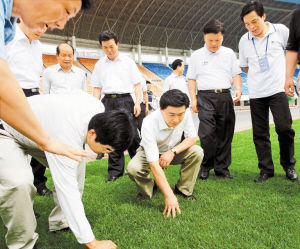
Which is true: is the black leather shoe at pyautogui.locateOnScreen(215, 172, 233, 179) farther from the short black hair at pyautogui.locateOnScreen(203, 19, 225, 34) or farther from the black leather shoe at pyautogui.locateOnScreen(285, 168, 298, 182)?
the short black hair at pyautogui.locateOnScreen(203, 19, 225, 34)

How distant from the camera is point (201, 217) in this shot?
2328 mm

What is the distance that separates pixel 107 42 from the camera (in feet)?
12.7

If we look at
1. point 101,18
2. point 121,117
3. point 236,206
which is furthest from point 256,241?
point 101,18

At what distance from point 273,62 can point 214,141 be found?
3.97ft

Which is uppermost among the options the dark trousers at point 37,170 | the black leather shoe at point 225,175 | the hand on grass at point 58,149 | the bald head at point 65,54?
the bald head at point 65,54

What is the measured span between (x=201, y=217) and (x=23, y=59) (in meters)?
2.51

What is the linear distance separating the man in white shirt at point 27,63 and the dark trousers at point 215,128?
6.67 ft

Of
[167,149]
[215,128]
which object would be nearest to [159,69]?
[215,128]

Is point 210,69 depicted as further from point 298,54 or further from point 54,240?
point 54,240

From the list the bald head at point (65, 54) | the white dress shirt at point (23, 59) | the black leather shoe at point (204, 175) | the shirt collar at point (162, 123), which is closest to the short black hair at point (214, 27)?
the shirt collar at point (162, 123)

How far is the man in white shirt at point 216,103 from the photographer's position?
361cm

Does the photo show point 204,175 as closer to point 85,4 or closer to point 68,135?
point 68,135

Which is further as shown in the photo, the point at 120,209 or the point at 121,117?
the point at 120,209

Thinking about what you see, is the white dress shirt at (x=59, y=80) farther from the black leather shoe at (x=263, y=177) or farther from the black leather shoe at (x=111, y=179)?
the black leather shoe at (x=263, y=177)
